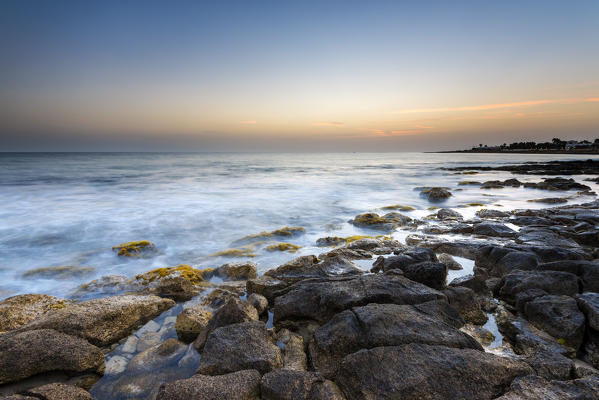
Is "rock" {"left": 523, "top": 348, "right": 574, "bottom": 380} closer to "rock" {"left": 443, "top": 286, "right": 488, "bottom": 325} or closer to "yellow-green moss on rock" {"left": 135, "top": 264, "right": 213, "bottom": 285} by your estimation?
"rock" {"left": 443, "top": 286, "right": 488, "bottom": 325}

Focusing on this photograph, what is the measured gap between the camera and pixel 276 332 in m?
3.49

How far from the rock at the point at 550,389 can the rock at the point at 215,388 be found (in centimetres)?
192

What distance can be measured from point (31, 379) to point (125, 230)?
295 inches

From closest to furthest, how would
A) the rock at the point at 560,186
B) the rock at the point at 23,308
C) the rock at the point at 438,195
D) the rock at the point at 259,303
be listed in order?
1. the rock at the point at 23,308
2. the rock at the point at 259,303
3. the rock at the point at 438,195
4. the rock at the point at 560,186

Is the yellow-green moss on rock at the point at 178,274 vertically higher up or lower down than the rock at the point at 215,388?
lower down

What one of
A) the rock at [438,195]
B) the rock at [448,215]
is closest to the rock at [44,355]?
the rock at [448,215]

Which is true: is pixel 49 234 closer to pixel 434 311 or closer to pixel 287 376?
pixel 287 376

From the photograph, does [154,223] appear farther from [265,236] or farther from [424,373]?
[424,373]

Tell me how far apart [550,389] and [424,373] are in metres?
0.94

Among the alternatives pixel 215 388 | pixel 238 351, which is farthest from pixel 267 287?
pixel 215 388

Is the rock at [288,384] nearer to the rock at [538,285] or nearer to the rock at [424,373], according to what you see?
the rock at [424,373]

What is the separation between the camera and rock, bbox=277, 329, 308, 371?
9.11 feet

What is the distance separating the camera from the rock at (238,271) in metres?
5.37

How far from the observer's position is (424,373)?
2.26 metres
